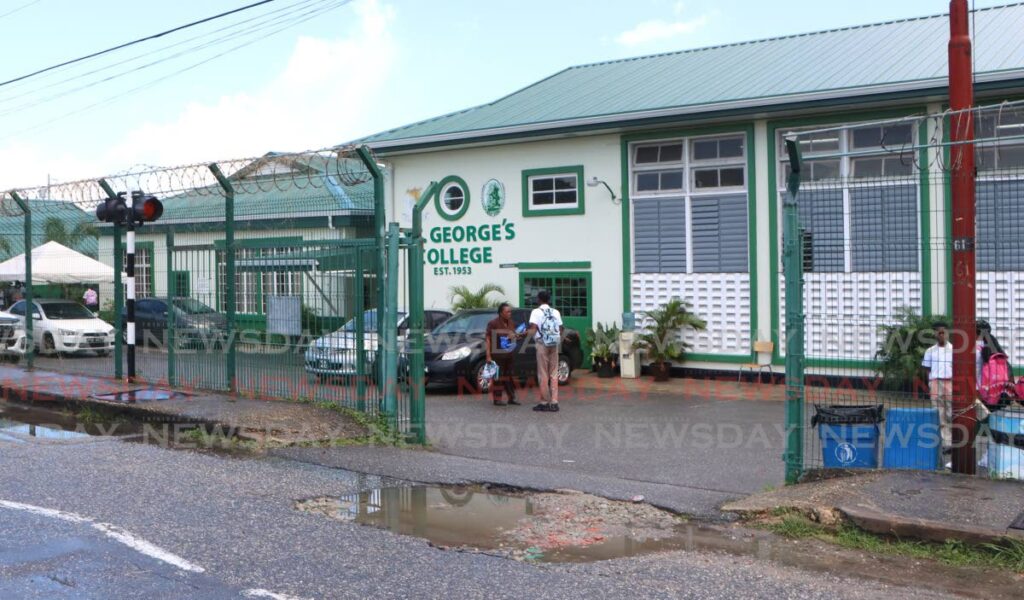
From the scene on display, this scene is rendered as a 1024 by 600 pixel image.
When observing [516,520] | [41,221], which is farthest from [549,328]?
[41,221]

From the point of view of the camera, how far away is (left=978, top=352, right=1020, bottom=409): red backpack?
8.66 metres

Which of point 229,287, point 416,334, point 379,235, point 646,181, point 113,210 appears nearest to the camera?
point 416,334

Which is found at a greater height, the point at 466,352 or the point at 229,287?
the point at 229,287

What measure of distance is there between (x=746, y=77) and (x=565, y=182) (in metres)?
3.97

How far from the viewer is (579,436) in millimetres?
12523

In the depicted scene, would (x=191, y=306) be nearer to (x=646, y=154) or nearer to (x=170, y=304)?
(x=170, y=304)

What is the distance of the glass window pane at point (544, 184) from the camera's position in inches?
793

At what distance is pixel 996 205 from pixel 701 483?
359 cm

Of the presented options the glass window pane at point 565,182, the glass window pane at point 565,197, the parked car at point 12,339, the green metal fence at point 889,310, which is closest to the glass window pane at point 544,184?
the glass window pane at point 565,182

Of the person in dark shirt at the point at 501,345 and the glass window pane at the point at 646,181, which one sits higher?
the glass window pane at the point at 646,181

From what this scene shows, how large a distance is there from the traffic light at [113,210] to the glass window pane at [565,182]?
8.54 m

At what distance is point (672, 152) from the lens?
1873 cm

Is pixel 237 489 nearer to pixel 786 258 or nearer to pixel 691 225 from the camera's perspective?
pixel 786 258

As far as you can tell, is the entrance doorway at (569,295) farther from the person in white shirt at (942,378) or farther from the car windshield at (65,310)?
the person in white shirt at (942,378)
